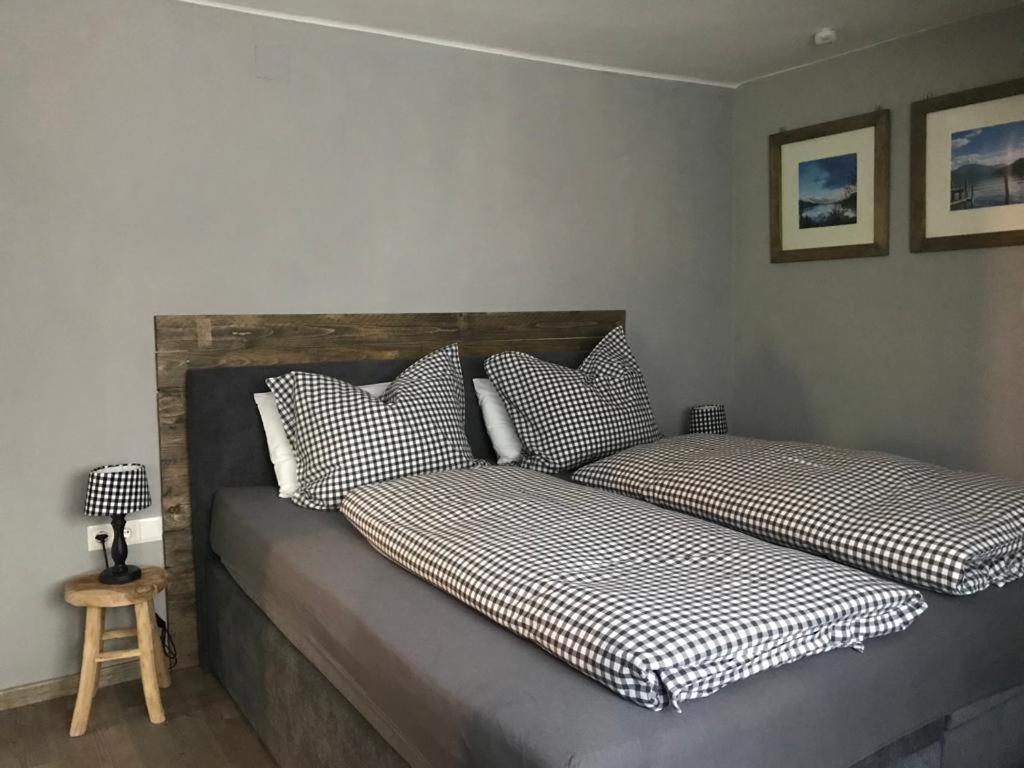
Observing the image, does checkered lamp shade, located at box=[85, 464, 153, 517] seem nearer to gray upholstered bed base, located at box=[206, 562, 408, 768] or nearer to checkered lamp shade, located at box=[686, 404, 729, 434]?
gray upholstered bed base, located at box=[206, 562, 408, 768]

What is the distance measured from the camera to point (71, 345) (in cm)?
267

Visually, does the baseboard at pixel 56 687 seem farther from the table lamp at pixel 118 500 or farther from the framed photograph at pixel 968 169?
the framed photograph at pixel 968 169

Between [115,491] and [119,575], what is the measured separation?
26cm

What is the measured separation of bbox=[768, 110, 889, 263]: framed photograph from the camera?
11.2ft

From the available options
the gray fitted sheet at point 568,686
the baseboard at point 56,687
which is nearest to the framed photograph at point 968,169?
the gray fitted sheet at point 568,686

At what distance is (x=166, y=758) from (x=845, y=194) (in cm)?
315

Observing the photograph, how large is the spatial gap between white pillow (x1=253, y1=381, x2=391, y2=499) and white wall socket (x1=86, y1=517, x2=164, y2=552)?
410 millimetres

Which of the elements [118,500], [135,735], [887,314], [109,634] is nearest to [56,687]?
[109,634]

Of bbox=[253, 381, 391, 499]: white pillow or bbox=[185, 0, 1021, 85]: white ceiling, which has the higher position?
bbox=[185, 0, 1021, 85]: white ceiling

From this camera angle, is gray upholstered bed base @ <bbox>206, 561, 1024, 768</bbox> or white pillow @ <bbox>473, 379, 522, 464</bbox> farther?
white pillow @ <bbox>473, 379, 522, 464</bbox>

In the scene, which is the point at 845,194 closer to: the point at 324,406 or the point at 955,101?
the point at 955,101

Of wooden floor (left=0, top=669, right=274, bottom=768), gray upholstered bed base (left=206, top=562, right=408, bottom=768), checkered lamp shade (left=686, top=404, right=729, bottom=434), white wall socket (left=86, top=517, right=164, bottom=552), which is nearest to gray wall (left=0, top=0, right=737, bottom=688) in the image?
white wall socket (left=86, top=517, right=164, bottom=552)

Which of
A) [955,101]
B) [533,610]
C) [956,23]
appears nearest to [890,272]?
[955,101]

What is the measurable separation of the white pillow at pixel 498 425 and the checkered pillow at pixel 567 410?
5 centimetres
